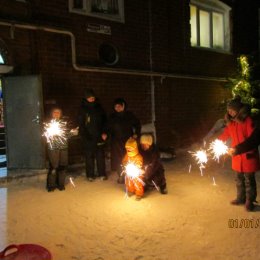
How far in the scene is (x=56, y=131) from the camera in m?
7.05

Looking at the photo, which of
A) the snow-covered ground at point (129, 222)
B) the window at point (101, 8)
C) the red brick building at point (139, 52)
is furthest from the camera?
the window at point (101, 8)

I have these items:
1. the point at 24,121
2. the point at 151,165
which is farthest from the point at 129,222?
the point at 24,121

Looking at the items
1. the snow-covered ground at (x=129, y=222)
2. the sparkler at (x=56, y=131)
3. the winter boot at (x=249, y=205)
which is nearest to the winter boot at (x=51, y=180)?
the snow-covered ground at (x=129, y=222)

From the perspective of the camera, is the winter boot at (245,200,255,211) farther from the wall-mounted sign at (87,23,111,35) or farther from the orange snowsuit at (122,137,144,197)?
the wall-mounted sign at (87,23,111,35)

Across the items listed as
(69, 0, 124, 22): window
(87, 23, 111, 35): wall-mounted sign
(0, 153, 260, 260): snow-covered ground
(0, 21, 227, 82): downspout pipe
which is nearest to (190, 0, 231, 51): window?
(0, 21, 227, 82): downspout pipe

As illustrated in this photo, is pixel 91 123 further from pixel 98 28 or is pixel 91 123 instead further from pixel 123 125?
pixel 98 28

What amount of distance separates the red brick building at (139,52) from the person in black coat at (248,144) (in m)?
4.32

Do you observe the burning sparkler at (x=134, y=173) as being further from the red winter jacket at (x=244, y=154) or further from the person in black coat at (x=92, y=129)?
the red winter jacket at (x=244, y=154)

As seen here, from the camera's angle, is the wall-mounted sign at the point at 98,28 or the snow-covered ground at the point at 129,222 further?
the wall-mounted sign at the point at 98,28

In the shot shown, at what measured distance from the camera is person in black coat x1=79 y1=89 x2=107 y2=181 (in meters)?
7.51

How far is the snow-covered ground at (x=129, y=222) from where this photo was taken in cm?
430

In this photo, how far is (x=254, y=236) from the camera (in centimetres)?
466
